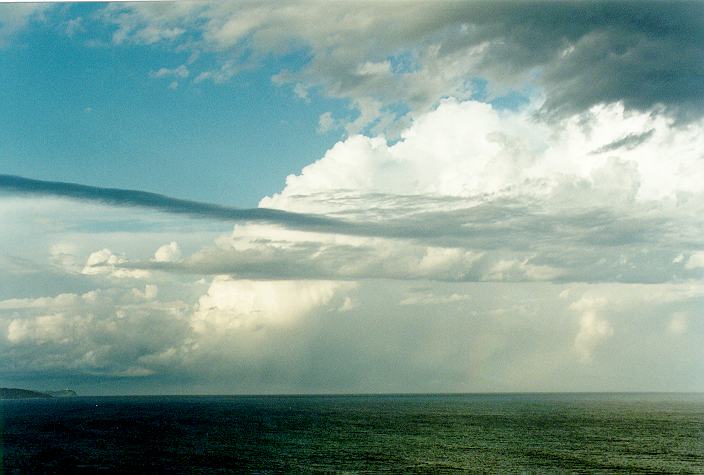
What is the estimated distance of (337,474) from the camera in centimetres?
6197

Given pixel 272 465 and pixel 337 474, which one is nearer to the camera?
pixel 337 474

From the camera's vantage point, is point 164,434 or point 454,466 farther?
point 164,434

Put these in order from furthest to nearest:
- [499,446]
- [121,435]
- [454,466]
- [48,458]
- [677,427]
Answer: [677,427] → [121,435] → [499,446] → [48,458] → [454,466]

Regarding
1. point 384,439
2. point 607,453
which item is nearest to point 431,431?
point 384,439

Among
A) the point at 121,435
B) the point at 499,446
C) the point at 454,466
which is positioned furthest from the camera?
the point at 121,435

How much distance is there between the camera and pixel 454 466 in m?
68.2

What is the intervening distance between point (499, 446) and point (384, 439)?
1824 centimetres

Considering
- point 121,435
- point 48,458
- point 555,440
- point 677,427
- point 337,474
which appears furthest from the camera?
point 677,427

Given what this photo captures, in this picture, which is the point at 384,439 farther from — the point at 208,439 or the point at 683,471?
the point at 683,471

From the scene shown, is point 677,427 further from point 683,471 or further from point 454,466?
point 454,466

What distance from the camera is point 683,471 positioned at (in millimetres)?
65875

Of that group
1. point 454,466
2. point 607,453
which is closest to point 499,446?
point 607,453

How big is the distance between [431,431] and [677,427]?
50233 millimetres

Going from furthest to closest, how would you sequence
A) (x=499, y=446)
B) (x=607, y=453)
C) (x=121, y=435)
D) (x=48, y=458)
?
(x=121, y=435) → (x=499, y=446) → (x=607, y=453) → (x=48, y=458)
